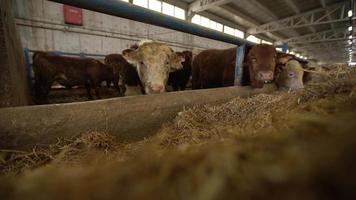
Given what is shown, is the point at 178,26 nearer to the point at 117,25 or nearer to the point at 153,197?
the point at 153,197

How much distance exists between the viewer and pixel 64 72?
15.5ft

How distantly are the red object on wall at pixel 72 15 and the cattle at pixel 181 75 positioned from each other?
5234 mm

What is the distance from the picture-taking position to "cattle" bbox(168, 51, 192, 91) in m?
4.09

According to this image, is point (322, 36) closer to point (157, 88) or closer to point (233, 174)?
point (157, 88)

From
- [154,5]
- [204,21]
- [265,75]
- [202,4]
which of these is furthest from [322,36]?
[265,75]

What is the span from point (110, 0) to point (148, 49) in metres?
1.05

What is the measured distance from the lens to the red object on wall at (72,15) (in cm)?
716

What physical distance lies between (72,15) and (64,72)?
3.68 meters

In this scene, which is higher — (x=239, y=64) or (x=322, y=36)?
(x=322, y=36)

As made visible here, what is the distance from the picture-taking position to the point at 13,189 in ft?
0.77

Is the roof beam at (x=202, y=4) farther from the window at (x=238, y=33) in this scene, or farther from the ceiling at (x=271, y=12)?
the window at (x=238, y=33)

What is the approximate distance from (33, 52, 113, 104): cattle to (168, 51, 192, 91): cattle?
2.21 meters

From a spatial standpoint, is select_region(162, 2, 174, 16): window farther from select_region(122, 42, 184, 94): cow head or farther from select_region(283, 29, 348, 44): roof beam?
select_region(283, 29, 348, 44): roof beam

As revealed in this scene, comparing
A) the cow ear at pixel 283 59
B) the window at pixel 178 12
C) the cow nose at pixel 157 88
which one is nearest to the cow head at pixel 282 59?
the cow ear at pixel 283 59
